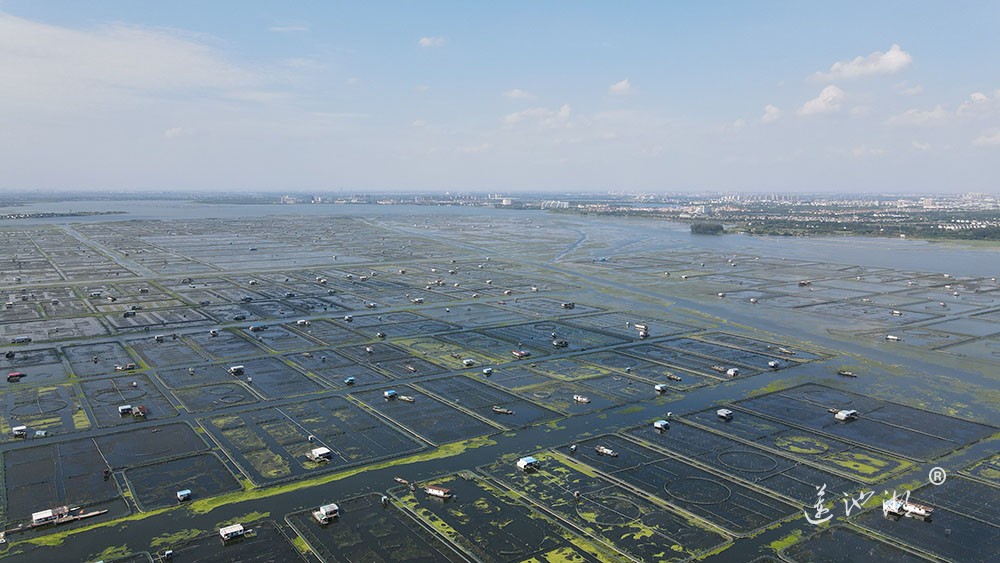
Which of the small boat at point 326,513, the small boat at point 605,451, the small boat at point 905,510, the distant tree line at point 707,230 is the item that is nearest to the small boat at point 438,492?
the small boat at point 326,513

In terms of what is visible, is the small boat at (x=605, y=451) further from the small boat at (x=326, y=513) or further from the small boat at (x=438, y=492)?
the small boat at (x=326, y=513)

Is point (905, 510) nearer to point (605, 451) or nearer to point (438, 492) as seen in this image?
point (605, 451)

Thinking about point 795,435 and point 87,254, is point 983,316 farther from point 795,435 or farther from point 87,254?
point 87,254

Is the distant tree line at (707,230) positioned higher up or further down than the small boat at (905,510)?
higher up

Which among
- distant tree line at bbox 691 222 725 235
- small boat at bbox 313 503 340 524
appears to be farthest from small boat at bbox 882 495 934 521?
distant tree line at bbox 691 222 725 235

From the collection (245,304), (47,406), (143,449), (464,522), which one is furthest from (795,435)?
(245,304)

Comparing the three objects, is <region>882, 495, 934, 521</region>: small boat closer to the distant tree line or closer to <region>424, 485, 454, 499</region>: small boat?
<region>424, 485, 454, 499</region>: small boat

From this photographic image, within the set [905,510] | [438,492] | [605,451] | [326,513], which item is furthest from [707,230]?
[326,513]

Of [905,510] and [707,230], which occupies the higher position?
[707,230]

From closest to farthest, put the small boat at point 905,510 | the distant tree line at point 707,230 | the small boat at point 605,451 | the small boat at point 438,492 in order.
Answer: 1. the small boat at point 905,510
2. the small boat at point 438,492
3. the small boat at point 605,451
4. the distant tree line at point 707,230

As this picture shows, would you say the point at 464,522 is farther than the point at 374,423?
No

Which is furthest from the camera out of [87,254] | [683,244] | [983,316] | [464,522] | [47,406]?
[683,244]
